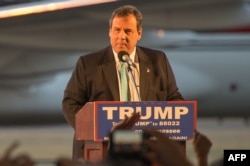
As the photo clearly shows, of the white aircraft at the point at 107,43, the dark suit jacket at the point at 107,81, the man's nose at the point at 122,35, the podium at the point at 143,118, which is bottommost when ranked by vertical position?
the podium at the point at 143,118

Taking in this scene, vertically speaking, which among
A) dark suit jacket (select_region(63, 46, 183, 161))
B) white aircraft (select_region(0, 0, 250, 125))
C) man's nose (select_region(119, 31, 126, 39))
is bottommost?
dark suit jacket (select_region(63, 46, 183, 161))

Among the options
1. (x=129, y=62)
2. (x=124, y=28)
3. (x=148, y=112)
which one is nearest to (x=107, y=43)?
(x=124, y=28)

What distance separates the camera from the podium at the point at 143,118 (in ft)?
6.59

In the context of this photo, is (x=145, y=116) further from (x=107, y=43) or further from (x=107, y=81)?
(x=107, y=43)

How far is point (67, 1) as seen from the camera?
304 inches

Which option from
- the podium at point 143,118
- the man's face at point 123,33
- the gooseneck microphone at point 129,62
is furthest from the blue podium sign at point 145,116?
the man's face at point 123,33

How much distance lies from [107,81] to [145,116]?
1.39 ft

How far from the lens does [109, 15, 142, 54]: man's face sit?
2.41m

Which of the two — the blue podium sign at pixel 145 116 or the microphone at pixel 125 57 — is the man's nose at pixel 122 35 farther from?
the blue podium sign at pixel 145 116

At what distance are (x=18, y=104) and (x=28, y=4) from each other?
1.40 meters

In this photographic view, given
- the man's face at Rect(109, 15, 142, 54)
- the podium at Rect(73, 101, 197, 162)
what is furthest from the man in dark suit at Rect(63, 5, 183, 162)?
the podium at Rect(73, 101, 197, 162)

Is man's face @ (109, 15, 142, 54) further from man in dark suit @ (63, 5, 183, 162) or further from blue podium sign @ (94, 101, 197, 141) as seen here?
blue podium sign @ (94, 101, 197, 141)

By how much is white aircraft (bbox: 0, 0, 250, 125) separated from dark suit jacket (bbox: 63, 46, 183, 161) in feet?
16.1

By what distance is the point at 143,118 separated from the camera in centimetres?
200
